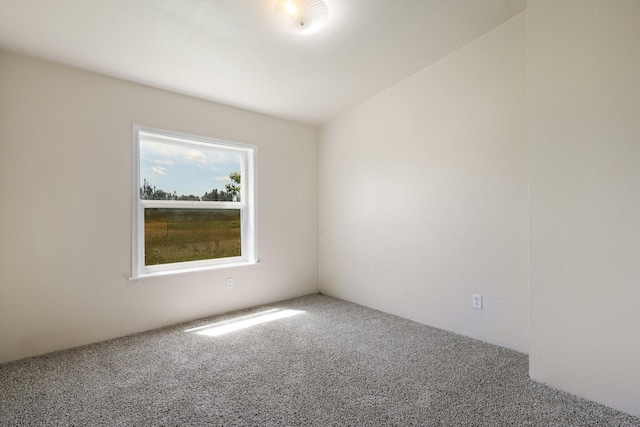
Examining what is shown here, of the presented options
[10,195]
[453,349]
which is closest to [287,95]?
[10,195]

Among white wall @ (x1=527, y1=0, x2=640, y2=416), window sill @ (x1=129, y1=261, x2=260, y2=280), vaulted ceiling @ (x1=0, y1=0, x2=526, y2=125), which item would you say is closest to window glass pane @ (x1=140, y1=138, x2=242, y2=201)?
vaulted ceiling @ (x1=0, y1=0, x2=526, y2=125)

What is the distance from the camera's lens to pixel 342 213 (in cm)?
373

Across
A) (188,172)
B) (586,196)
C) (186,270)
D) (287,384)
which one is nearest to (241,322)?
(186,270)

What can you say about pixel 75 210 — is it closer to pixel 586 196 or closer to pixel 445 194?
pixel 445 194

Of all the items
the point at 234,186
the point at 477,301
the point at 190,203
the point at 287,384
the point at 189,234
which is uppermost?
the point at 234,186

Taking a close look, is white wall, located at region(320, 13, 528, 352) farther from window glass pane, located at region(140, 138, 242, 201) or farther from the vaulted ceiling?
window glass pane, located at region(140, 138, 242, 201)

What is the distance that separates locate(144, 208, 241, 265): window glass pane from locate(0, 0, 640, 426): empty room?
0.07 ft

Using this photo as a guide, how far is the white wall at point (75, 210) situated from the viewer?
2.14 meters

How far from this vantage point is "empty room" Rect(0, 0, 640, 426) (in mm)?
1630

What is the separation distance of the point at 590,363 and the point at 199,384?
232cm

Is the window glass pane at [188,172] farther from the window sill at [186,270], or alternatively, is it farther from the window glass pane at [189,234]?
the window sill at [186,270]

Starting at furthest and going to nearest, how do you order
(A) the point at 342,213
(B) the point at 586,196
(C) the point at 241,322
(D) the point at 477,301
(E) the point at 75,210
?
(A) the point at 342,213 < (C) the point at 241,322 < (D) the point at 477,301 < (E) the point at 75,210 < (B) the point at 586,196

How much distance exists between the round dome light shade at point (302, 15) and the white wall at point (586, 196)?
52.4 inches

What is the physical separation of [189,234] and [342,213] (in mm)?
1793
